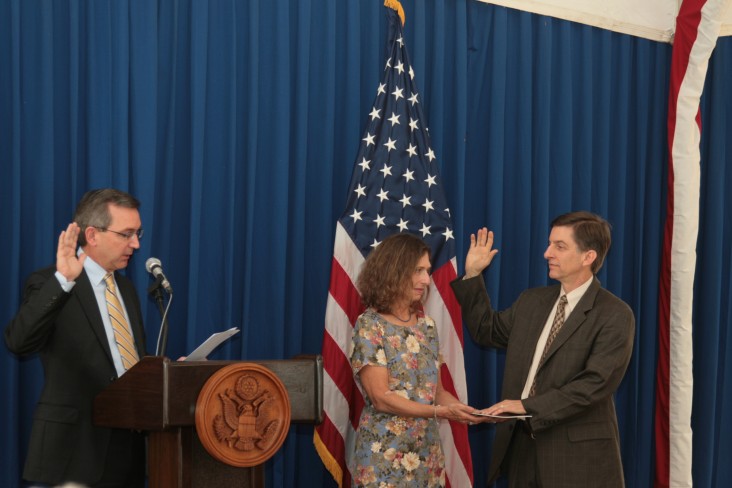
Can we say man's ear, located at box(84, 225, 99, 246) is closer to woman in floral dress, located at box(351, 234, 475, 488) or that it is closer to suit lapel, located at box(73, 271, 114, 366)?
suit lapel, located at box(73, 271, 114, 366)

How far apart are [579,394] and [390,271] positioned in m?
0.97

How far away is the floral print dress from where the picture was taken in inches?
145

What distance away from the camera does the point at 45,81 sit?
12.7ft

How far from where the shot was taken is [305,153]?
4.49m

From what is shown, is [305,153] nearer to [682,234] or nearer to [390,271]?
[390,271]

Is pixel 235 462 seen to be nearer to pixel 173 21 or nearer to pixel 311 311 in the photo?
pixel 311 311

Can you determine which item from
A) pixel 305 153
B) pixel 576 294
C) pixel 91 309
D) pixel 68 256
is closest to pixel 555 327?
pixel 576 294

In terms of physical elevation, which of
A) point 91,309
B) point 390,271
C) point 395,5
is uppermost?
point 395,5

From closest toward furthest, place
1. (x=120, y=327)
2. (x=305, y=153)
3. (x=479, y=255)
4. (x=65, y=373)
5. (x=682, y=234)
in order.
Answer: (x=65, y=373) < (x=120, y=327) < (x=479, y=255) < (x=305, y=153) < (x=682, y=234)

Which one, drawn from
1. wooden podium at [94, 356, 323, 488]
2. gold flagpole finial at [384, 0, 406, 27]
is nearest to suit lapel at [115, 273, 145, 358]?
wooden podium at [94, 356, 323, 488]

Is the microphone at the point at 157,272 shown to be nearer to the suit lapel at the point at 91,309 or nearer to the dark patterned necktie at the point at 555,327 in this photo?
the suit lapel at the point at 91,309

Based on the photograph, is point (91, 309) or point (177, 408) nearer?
point (177, 408)

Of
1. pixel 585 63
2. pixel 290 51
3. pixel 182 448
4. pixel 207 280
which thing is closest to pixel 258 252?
pixel 207 280

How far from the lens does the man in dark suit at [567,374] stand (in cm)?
358
